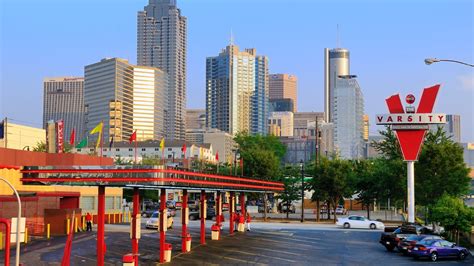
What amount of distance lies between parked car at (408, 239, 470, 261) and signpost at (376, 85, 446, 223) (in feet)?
56.0

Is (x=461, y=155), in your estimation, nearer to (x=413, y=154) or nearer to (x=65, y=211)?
(x=413, y=154)

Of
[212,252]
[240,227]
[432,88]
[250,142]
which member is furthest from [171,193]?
[212,252]

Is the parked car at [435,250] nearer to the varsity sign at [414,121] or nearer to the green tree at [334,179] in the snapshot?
the varsity sign at [414,121]

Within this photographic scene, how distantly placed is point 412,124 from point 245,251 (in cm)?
2258

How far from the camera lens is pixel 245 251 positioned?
4297 cm

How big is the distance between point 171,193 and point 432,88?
91.2 meters

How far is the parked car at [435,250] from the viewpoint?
3959 centimetres

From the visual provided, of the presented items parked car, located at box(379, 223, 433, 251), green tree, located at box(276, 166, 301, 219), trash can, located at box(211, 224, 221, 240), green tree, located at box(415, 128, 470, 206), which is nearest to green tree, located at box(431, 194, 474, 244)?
parked car, located at box(379, 223, 433, 251)

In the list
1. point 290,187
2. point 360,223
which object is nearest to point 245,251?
point 360,223

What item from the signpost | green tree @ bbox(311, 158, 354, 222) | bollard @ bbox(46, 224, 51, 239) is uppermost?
the signpost

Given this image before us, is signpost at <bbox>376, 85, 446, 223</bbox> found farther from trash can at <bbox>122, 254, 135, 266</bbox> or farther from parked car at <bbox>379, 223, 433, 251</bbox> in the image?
trash can at <bbox>122, 254, 135, 266</bbox>

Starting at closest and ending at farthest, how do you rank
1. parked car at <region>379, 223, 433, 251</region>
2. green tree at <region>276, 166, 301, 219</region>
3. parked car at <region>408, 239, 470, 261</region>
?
parked car at <region>408, 239, 470, 261</region> → parked car at <region>379, 223, 433, 251</region> → green tree at <region>276, 166, 301, 219</region>

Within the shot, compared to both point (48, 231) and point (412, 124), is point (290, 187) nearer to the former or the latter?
point (412, 124)

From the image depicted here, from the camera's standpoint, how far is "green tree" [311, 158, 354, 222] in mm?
83438
